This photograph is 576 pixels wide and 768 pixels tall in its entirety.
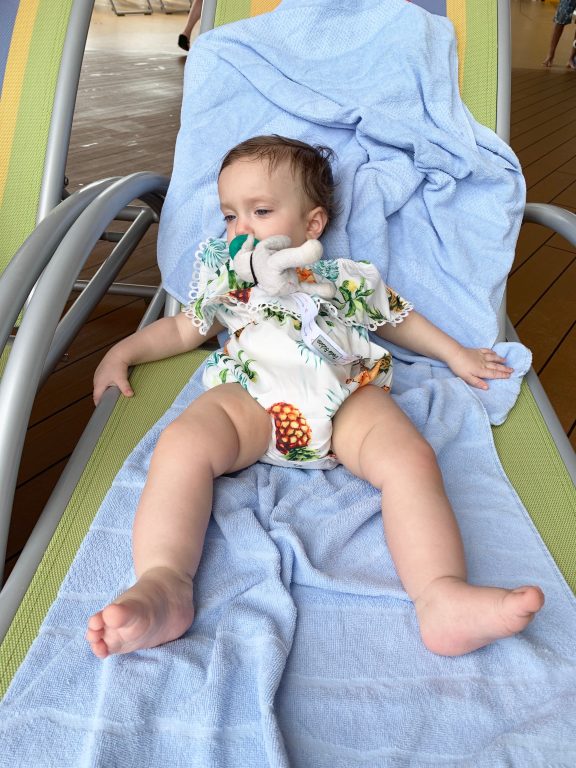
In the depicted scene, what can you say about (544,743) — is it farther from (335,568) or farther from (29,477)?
(29,477)

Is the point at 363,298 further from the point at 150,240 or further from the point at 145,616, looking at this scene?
the point at 150,240

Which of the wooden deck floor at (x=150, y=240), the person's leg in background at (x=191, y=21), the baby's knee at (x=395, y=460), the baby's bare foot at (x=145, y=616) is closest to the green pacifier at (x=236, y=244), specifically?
the baby's knee at (x=395, y=460)

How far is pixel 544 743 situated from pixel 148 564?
0.47m

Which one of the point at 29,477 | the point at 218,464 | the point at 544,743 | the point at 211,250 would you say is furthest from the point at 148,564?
the point at 29,477

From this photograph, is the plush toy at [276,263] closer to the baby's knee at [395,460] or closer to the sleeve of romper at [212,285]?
the sleeve of romper at [212,285]

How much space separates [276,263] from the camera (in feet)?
3.71

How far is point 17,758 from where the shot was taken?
2.36 feet

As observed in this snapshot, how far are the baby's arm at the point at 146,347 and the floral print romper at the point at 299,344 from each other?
63mm

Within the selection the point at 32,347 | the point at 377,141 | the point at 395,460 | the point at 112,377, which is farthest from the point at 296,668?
the point at 377,141

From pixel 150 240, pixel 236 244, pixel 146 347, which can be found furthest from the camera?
pixel 150 240

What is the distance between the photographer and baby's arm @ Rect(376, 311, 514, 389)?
4.60ft

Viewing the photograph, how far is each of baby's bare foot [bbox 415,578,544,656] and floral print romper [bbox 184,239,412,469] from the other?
33 cm

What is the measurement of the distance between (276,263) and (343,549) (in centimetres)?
44

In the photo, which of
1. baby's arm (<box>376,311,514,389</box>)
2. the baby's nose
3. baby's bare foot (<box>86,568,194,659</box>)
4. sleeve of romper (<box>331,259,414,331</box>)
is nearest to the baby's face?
the baby's nose
